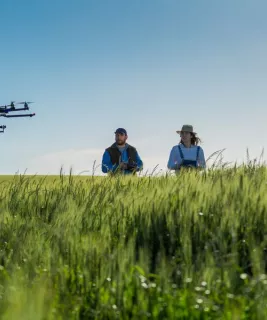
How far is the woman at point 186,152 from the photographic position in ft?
40.3

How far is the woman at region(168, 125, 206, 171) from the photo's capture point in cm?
1227

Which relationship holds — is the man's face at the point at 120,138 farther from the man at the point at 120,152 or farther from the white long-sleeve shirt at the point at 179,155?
the white long-sleeve shirt at the point at 179,155

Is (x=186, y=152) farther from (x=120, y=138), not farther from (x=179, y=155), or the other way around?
(x=120, y=138)

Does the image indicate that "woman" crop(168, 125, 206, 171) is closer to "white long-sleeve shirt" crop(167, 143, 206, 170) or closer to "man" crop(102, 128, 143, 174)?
"white long-sleeve shirt" crop(167, 143, 206, 170)

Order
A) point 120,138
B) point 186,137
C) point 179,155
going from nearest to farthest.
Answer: point 179,155 < point 186,137 < point 120,138

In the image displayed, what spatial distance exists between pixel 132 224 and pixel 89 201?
1.10m

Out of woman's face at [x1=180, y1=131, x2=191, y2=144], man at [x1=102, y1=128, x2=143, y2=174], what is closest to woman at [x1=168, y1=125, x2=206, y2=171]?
woman's face at [x1=180, y1=131, x2=191, y2=144]

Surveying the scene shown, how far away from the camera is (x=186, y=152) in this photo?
12367mm

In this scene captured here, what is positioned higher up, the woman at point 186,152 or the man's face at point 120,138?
the man's face at point 120,138

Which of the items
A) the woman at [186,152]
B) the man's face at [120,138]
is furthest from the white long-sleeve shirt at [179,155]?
the man's face at [120,138]

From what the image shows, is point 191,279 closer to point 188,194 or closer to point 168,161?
point 188,194

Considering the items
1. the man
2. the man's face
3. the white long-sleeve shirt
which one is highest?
the man's face

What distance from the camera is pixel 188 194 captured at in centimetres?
557

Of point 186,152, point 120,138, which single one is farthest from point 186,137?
point 120,138
